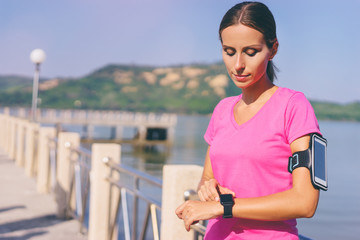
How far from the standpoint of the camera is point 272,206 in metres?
1.43

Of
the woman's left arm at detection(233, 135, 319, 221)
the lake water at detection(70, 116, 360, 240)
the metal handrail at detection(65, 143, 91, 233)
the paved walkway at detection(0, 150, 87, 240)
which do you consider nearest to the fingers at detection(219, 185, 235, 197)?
the woman's left arm at detection(233, 135, 319, 221)

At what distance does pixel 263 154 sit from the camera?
151 cm

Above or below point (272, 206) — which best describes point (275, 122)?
above

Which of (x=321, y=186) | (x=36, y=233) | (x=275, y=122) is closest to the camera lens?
(x=321, y=186)

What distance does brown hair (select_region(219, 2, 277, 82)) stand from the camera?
1.56 m

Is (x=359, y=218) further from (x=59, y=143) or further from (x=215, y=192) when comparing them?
(x=215, y=192)

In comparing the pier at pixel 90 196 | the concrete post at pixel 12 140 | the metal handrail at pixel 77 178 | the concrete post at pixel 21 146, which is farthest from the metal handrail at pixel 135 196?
the concrete post at pixel 12 140

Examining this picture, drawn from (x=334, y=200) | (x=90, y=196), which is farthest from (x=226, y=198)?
(x=334, y=200)

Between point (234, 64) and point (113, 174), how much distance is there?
3.50 meters

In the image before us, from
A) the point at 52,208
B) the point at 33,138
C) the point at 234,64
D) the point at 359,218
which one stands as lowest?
the point at 359,218

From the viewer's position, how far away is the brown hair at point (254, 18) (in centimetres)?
156

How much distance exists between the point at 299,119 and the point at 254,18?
367 mm

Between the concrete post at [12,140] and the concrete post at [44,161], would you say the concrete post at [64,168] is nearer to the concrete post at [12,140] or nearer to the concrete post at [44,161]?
the concrete post at [44,161]

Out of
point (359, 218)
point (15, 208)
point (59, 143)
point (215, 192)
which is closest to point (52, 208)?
point (15, 208)
